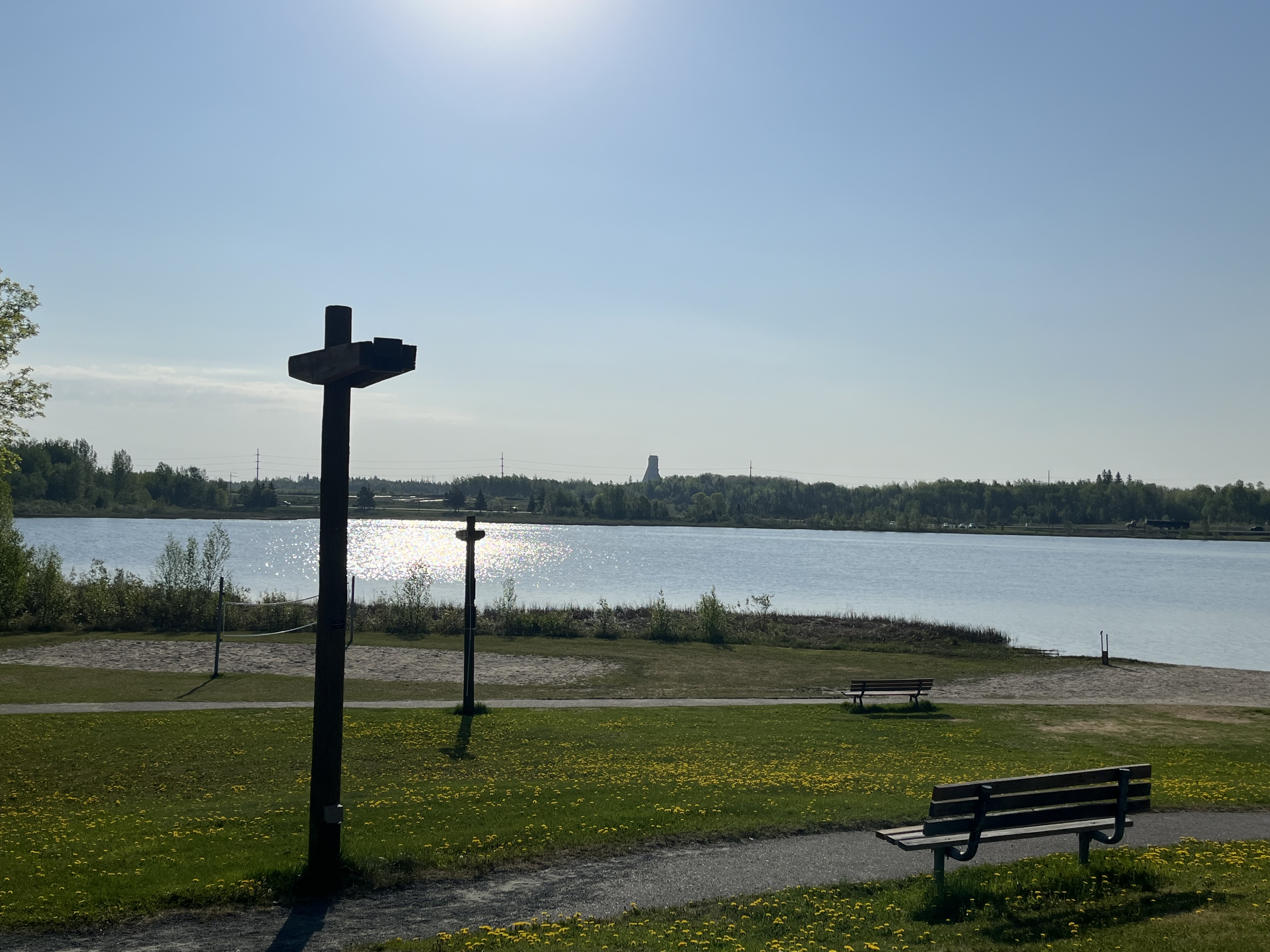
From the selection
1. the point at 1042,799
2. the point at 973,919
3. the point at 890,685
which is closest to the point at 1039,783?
the point at 1042,799

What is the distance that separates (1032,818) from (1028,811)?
7 centimetres

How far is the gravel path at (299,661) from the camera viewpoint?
1163 inches

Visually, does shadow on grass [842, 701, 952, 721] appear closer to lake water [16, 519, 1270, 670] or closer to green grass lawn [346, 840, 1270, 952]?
green grass lawn [346, 840, 1270, 952]

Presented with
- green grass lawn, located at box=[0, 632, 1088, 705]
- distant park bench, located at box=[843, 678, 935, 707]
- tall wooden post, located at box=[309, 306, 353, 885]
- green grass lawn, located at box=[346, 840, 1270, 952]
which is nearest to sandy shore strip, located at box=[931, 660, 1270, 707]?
green grass lawn, located at box=[0, 632, 1088, 705]

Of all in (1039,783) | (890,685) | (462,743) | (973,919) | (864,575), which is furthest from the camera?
(864,575)

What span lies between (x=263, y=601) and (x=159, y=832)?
114 feet

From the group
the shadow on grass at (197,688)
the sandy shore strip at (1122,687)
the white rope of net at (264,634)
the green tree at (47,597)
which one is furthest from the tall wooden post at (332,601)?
the green tree at (47,597)

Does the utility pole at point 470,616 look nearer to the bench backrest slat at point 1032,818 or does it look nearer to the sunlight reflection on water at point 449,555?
the bench backrest slat at point 1032,818

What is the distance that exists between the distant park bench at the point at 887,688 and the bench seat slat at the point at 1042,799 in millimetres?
14448

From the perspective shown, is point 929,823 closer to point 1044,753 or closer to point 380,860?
point 380,860

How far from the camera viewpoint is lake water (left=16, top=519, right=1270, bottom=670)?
5706cm

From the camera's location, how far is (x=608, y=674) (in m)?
30.5

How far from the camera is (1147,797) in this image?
1040 centimetres

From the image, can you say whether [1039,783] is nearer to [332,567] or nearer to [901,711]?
[332,567]
